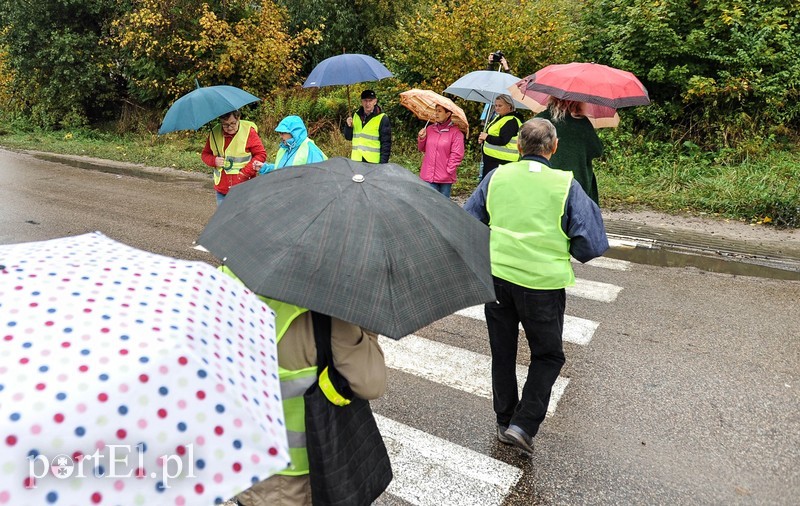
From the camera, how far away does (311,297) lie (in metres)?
1.84

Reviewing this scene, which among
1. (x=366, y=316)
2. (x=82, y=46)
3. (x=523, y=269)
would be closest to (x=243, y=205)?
(x=366, y=316)

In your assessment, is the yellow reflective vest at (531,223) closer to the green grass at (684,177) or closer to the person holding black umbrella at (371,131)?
the person holding black umbrella at (371,131)

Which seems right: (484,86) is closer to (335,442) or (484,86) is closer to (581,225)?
(581,225)

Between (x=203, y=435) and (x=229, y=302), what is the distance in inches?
18.2

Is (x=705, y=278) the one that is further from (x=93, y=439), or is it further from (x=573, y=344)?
(x=93, y=439)

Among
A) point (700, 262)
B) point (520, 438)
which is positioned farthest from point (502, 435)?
point (700, 262)

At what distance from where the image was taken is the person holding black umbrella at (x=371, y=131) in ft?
26.2

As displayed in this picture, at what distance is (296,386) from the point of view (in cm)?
210

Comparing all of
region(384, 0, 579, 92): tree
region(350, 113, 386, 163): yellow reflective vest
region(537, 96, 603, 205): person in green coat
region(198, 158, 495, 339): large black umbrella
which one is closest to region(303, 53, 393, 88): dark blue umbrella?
region(350, 113, 386, 163): yellow reflective vest

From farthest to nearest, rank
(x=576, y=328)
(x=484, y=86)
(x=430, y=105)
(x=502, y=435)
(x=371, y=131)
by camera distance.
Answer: (x=371, y=131)
(x=484, y=86)
(x=430, y=105)
(x=576, y=328)
(x=502, y=435)

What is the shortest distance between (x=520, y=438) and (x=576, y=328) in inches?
87.7

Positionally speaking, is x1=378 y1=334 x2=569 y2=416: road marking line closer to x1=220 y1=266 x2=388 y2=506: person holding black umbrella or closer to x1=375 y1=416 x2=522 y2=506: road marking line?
x1=375 y1=416 x2=522 y2=506: road marking line

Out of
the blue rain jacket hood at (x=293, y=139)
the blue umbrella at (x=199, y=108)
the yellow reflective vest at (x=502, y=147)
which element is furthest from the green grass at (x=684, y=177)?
the blue umbrella at (x=199, y=108)

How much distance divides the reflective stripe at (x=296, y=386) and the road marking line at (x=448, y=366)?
2.61m
